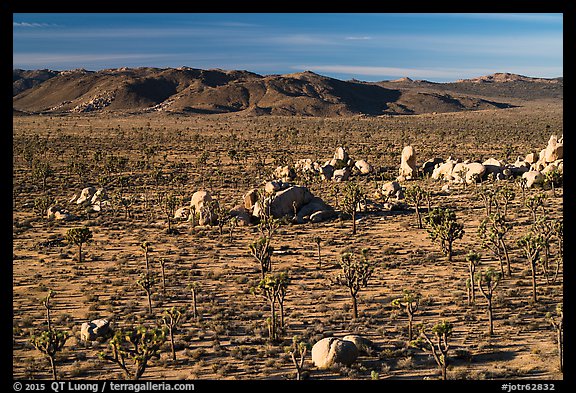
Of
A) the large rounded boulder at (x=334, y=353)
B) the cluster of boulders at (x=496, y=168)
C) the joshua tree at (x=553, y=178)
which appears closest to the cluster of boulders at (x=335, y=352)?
the large rounded boulder at (x=334, y=353)

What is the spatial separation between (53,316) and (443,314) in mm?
21066

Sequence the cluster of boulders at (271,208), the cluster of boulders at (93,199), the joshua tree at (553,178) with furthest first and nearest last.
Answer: the cluster of boulders at (93,199) < the joshua tree at (553,178) < the cluster of boulders at (271,208)

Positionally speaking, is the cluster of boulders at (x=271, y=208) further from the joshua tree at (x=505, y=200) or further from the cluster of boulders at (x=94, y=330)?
the cluster of boulders at (x=94, y=330)

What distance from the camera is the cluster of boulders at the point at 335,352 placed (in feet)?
65.1

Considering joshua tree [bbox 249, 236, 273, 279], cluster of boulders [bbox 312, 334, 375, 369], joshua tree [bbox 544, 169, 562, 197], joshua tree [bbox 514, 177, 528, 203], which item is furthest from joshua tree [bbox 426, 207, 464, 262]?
joshua tree [bbox 544, 169, 562, 197]

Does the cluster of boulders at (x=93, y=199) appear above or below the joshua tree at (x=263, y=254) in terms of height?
above

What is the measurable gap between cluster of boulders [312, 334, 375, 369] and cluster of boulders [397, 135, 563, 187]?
156 ft

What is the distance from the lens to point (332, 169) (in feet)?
237

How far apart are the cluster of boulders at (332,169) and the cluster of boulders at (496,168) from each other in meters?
6.42

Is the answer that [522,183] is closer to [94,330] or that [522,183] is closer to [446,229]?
[446,229]

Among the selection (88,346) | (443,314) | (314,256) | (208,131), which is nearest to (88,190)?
(314,256)

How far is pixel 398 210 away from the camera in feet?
174

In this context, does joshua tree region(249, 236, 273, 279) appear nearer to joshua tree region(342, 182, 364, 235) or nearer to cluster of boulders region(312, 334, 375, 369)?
cluster of boulders region(312, 334, 375, 369)

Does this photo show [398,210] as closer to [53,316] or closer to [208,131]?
[53,316]
